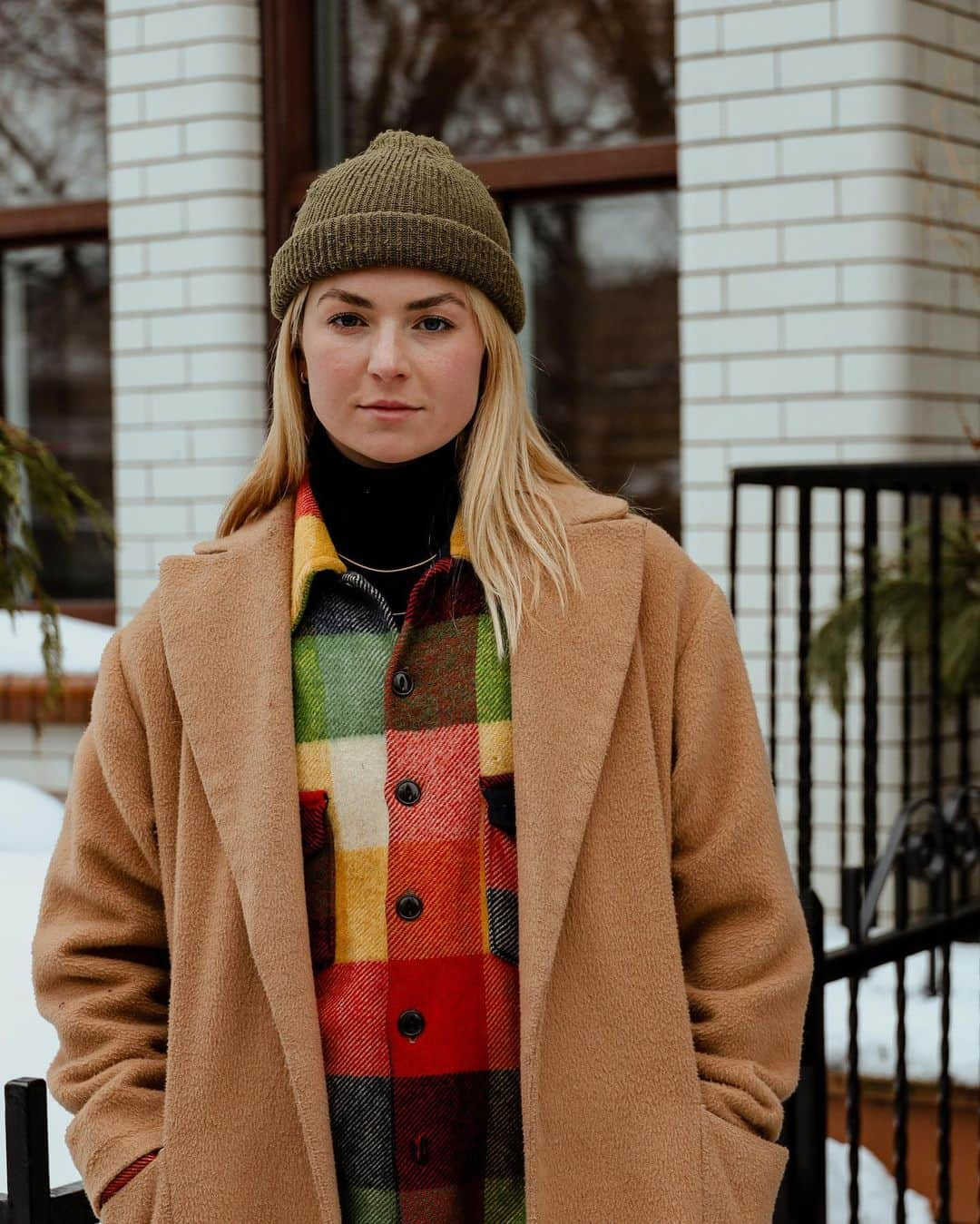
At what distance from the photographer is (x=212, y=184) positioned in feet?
19.0

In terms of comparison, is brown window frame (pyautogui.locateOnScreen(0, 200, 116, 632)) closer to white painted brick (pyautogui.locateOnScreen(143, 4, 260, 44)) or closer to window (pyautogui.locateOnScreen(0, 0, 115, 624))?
window (pyautogui.locateOnScreen(0, 0, 115, 624))

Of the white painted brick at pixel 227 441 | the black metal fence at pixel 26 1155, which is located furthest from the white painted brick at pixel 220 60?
the black metal fence at pixel 26 1155

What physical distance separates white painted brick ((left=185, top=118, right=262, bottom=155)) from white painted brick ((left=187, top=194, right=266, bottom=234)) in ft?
0.48

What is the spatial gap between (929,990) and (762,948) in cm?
256

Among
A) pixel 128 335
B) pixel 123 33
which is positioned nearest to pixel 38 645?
pixel 128 335

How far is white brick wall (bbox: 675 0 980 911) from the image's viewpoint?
4.83 m

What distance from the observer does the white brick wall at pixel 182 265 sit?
579 centimetres

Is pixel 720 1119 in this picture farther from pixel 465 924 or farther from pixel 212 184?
pixel 212 184

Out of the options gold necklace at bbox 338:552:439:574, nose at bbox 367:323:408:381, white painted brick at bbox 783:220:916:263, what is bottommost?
gold necklace at bbox 338:552:439:574

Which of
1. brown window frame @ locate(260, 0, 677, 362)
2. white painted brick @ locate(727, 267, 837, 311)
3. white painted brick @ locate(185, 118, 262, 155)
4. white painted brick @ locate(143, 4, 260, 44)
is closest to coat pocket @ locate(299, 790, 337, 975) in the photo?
white painted brick @ locate(727, 267, 837, 311)

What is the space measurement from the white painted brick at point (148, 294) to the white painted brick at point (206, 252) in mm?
40

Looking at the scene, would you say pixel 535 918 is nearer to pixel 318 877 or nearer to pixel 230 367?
pixel 318 877

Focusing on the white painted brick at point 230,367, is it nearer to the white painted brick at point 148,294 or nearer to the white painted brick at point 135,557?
the white painted brick at point 148,294

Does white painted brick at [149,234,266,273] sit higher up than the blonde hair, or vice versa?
white painted brick at [149,234,266,273]
